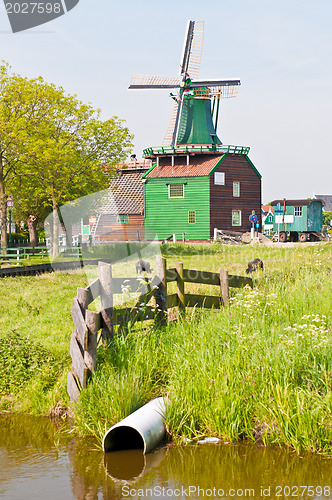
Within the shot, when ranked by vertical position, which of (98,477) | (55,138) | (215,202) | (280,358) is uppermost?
(55,138)

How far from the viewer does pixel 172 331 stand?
7.80 m

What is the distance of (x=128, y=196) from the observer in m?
44.0

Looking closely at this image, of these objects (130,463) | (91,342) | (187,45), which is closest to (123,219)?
(187,45)

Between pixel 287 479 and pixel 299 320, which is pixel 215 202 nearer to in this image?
pixel 299 320

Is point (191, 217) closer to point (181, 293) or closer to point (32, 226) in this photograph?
point (32, 226)

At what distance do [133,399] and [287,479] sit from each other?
76.2 inches

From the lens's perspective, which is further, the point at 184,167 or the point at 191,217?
the point at 184,167

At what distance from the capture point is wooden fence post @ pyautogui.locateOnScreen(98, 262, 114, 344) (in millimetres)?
6676

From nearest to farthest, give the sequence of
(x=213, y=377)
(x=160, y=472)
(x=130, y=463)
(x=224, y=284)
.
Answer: (x=160, y=472)
(x=130, y=463)
(x=213, y=377)
(x=224, y=284)

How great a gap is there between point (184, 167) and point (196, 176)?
5.44 feet

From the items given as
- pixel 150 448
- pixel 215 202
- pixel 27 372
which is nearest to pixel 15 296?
pixel 27 372

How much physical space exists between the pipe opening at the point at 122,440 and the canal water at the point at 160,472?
0.11m

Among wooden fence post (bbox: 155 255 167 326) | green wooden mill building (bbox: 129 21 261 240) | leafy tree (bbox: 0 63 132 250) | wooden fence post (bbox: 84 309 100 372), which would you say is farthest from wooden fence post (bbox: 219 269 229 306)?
green wooden mill building (bbox: 129 21 261 240)

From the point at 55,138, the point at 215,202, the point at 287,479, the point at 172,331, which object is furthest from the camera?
the point at 215,202
